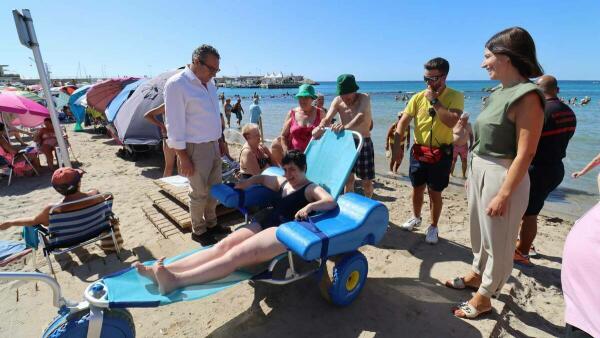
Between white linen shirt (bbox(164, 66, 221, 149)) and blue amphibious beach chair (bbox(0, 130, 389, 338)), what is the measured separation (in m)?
0.57

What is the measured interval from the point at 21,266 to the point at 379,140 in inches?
448

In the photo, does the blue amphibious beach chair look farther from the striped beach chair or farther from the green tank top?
the striped beach chair

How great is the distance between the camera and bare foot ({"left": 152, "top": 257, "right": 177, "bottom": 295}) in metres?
2.02

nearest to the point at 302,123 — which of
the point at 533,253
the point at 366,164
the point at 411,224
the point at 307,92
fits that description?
the point at 307,92

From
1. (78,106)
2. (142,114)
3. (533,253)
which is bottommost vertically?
(533,253)

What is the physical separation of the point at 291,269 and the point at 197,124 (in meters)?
1.69

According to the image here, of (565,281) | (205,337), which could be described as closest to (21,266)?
(205,337)

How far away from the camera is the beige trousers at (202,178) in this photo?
3246 mm

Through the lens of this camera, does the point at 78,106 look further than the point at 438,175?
A: Yes

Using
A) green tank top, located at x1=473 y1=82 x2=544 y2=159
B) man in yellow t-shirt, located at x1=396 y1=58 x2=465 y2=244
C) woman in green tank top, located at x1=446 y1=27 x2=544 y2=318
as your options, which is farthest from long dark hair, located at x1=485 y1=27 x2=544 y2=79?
man in yellow t-shirt, located at x1=396 y1=58 x2=465 y2=244

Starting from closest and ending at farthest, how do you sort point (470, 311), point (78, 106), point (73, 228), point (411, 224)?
point (470, 311)
point (73, 228)
point (411, 224)
point (78, 106)

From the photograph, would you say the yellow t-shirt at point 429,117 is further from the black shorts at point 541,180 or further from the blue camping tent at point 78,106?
the blue camping tent at point 78,106

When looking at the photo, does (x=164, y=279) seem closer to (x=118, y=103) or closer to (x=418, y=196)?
(x=418, y=196)

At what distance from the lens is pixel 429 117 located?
3.13 meters
